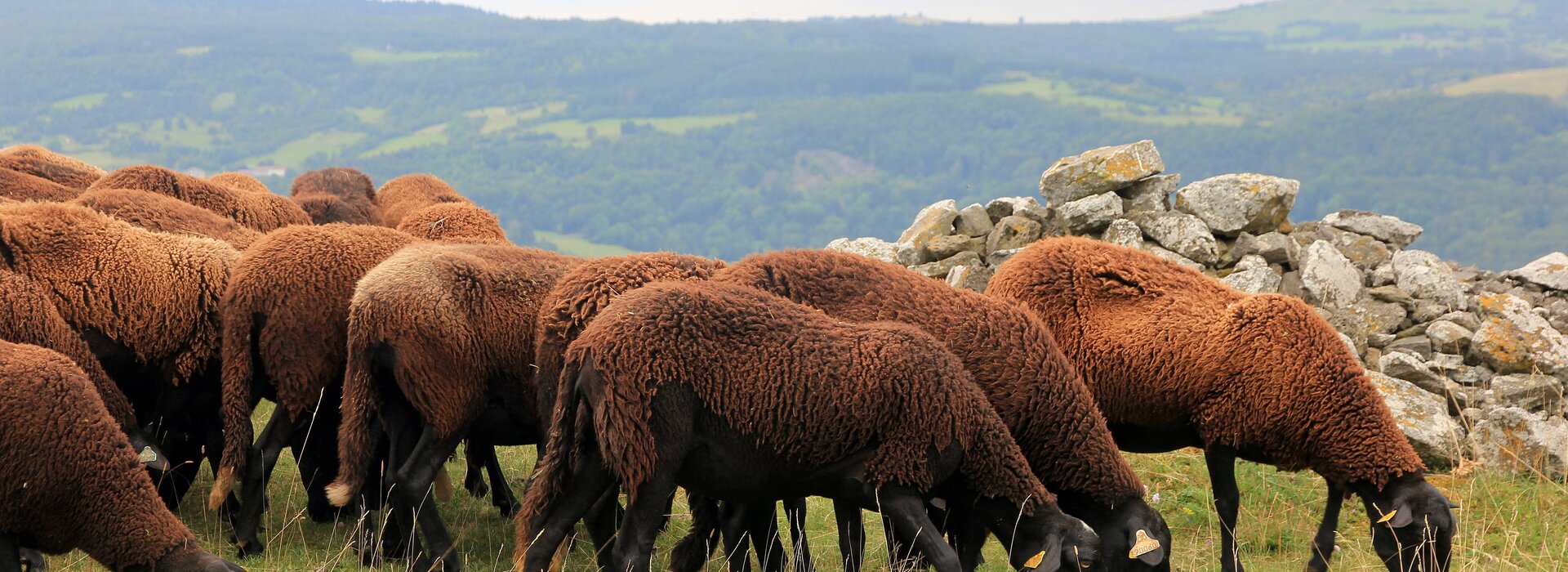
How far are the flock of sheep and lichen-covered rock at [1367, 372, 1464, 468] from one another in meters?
2.32

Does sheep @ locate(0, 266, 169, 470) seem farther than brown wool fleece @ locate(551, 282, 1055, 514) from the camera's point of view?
Yes

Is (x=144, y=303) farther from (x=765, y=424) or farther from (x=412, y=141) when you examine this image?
(x=412, y=141)

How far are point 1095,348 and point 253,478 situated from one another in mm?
5507

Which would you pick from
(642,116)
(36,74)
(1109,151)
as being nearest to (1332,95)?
(642,116)

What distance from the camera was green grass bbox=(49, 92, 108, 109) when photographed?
12094cm

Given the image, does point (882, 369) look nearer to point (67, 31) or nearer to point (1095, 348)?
point (1095, 348)

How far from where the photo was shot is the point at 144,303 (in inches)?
317

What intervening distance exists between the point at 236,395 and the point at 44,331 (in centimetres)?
113

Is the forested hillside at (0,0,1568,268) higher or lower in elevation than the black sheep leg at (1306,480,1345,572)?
lower

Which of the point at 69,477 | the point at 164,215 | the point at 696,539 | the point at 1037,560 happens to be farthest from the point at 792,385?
the point at 164,215

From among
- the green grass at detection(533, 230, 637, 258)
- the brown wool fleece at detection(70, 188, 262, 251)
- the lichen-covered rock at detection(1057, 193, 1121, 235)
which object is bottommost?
the green grass at detection(533, 230, 637, 258)

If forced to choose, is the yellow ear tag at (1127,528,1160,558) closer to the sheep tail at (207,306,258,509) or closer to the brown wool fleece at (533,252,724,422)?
the brown wool fleece at (533,252,724,422)

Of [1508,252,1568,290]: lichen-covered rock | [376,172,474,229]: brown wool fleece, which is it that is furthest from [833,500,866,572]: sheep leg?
[1508,252,1568,290]: lichen-covered rock

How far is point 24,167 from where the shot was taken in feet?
42.1
